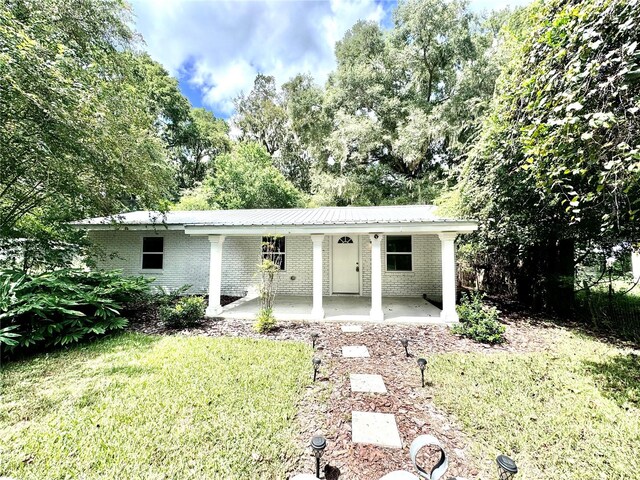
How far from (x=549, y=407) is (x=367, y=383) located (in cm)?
216

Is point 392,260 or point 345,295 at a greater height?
point 392,260

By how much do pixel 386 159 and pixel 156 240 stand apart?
14209 mm

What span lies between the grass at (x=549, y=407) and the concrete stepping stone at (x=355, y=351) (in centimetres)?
112

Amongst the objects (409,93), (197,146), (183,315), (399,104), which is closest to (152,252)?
(183,315)

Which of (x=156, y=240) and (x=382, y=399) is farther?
(x=156, y=240)

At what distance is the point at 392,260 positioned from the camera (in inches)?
398

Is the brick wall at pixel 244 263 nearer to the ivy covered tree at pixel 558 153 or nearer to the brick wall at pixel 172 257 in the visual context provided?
the brick wall at pixel 172 257

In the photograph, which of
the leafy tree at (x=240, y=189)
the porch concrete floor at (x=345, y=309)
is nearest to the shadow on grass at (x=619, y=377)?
the porch concrete floor at (x=345, y=309)

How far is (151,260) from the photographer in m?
10.3

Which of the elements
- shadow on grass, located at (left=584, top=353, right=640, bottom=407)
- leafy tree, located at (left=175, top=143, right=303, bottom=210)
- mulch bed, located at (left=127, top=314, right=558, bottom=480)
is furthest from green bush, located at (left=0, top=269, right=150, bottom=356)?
leafy tree, located at (left=175, top=143, right=303, bottom=210)

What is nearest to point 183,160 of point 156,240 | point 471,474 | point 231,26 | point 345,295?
point 156,240

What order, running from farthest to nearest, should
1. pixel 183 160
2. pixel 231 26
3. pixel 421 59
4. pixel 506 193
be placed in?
pixel 183 160, pixel 421 59, pixel 231 26, pixel 506 193

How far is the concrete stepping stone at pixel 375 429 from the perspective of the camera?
2.72 m

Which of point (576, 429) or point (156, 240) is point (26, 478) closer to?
point (576, 429)
